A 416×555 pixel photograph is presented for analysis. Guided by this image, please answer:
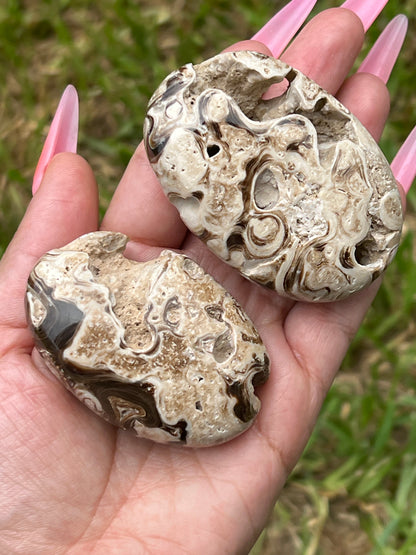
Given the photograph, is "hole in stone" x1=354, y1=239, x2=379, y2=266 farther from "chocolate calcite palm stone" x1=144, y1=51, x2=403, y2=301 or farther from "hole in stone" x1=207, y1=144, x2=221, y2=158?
"hole in stone" x1=207, y1=144, x2=221, y2=158

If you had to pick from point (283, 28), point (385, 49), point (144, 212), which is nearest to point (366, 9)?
point (385, 49)

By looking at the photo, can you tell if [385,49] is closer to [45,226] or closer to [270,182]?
[270,182]

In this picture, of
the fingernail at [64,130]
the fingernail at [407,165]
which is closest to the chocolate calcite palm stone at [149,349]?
the fingernail at [64,130]

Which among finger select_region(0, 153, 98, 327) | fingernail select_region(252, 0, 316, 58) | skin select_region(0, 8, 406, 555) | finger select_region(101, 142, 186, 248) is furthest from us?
fingernail select_region(252, 0, 316, 58)

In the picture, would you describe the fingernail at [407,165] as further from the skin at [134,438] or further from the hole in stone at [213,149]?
the hole in stone at [213,149]

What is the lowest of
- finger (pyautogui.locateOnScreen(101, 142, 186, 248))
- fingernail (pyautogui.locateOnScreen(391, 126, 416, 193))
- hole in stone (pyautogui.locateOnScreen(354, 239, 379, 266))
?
finger (pyautogui.locateOnScreen(101, 142, 186, 248))

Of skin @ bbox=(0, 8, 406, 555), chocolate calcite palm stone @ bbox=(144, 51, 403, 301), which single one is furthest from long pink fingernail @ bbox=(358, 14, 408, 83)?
chocolate calcite palm stone @ bbox=(144, 51, 403, 301)
